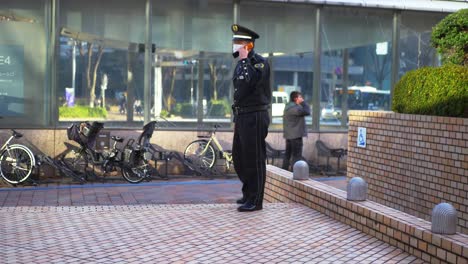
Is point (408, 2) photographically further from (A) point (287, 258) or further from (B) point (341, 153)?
(A) point (287, 258)

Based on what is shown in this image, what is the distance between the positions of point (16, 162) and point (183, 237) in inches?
251

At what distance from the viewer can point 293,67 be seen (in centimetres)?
Result: 1441

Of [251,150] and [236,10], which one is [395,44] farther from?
[251,150]

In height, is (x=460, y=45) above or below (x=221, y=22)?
below

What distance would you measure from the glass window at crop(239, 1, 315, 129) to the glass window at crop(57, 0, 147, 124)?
8.90 ft

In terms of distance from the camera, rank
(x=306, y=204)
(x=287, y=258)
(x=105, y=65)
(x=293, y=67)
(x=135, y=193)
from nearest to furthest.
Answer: (x=287, y=258) < (x=306, y=204) < (x=135, y=193) < (x=105, y=65) < (x=293, y=67)

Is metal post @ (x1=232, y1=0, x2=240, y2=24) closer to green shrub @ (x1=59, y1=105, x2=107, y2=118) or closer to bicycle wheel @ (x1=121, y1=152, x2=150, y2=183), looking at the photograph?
green shrub @ (x1=59, y1=105, x2=107, y2=118)

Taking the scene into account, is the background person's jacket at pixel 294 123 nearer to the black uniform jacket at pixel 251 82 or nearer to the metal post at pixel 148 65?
the metal post at pixel 148 65

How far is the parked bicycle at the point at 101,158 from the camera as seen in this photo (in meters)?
11.9

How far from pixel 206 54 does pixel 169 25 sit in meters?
0.98

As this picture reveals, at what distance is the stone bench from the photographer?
4.90m

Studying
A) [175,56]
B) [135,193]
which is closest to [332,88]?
[175,56]

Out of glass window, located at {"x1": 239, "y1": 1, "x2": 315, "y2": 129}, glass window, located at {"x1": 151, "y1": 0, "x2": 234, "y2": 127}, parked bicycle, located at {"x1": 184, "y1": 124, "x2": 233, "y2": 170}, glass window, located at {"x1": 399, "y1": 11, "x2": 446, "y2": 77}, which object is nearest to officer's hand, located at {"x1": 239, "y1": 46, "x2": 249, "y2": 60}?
parked bicycle, located at {"x1": 184, "y1": 124, "x2": 233, "y2": 170}

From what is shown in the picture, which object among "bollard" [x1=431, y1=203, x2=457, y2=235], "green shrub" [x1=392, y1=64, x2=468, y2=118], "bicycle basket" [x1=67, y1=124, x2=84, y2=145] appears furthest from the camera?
"bicycle basket" [x1=67, y1=124, x2=84, y2=145]
